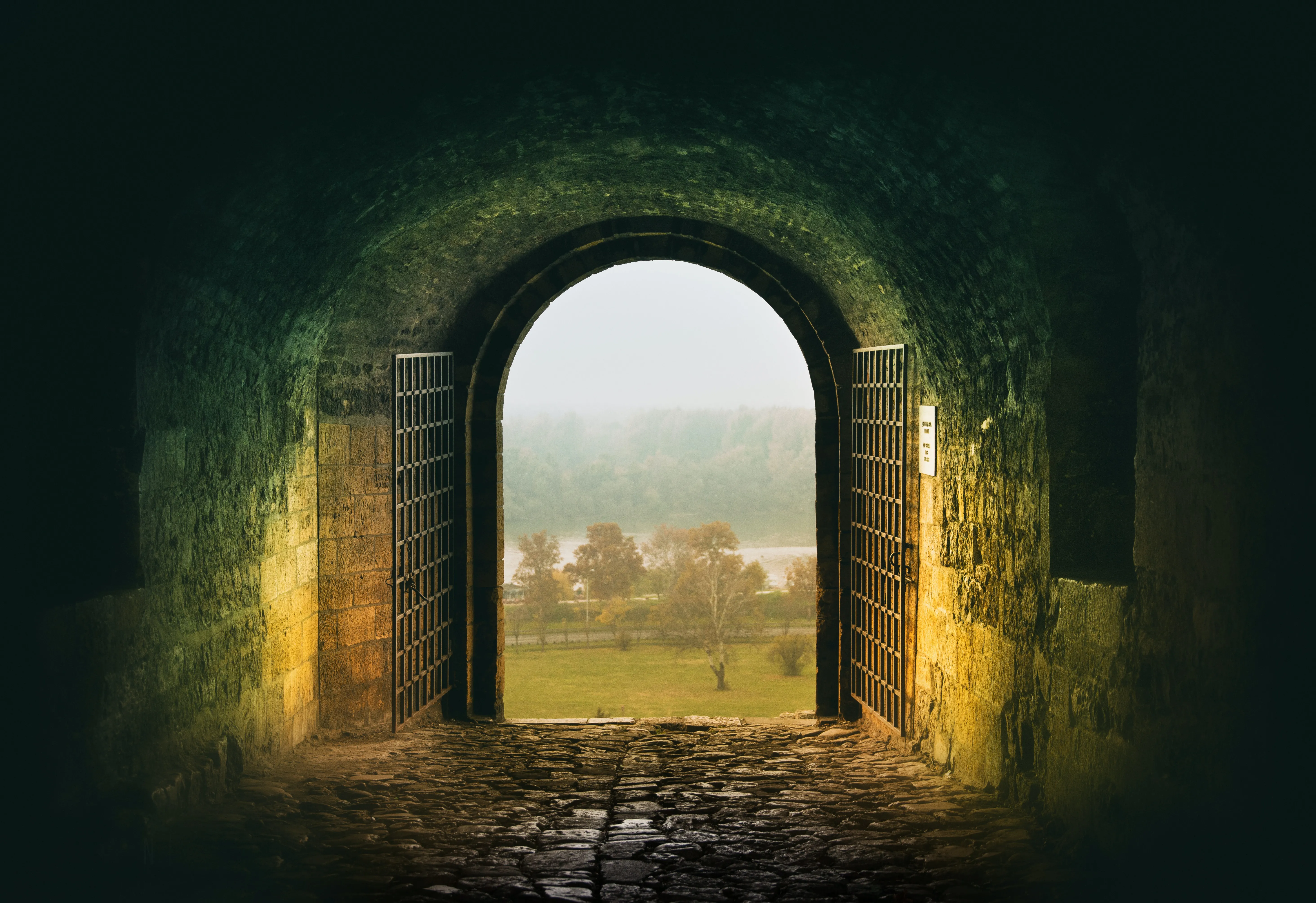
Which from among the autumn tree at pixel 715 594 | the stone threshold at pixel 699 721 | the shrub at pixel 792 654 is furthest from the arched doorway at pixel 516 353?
the shrub at pixel 792 654

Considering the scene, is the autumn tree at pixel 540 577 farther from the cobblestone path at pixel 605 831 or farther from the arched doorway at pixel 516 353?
the cobblestone path at pixel 605 831

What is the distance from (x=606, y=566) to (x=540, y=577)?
3.21 metres

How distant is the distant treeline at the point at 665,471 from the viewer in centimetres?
5744

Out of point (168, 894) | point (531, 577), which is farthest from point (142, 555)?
point (531, 577)

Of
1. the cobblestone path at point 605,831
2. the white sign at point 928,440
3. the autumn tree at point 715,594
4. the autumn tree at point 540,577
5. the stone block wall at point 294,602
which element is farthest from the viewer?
the autumn tree at point 540,577

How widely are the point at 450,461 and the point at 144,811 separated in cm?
398

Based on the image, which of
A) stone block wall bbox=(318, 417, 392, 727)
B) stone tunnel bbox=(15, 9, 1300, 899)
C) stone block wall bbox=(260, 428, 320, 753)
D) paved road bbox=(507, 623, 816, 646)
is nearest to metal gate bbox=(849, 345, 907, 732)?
stone tunnel bbox=(15, 9, 1300, 899)

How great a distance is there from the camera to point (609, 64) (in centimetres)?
409

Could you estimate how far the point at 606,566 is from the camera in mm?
42719

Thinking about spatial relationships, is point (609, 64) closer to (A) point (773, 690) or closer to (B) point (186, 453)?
(B) point (186, 453)

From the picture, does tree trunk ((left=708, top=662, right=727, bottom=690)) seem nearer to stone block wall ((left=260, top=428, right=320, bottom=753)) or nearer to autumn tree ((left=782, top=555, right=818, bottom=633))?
autumn tree ((left=782, top=555, right=818, bottom=633))

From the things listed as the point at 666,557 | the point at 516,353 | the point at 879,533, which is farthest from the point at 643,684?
the point at 879,533

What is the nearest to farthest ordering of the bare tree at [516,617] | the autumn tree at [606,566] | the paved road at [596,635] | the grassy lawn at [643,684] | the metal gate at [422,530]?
the metal gate at [422,530]
the grassy lawn at [643,684]
the paved road at [596,635]
the bare tree at [516,617]
the autumn tree at [606,566]

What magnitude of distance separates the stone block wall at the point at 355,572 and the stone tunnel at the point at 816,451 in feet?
0.07
